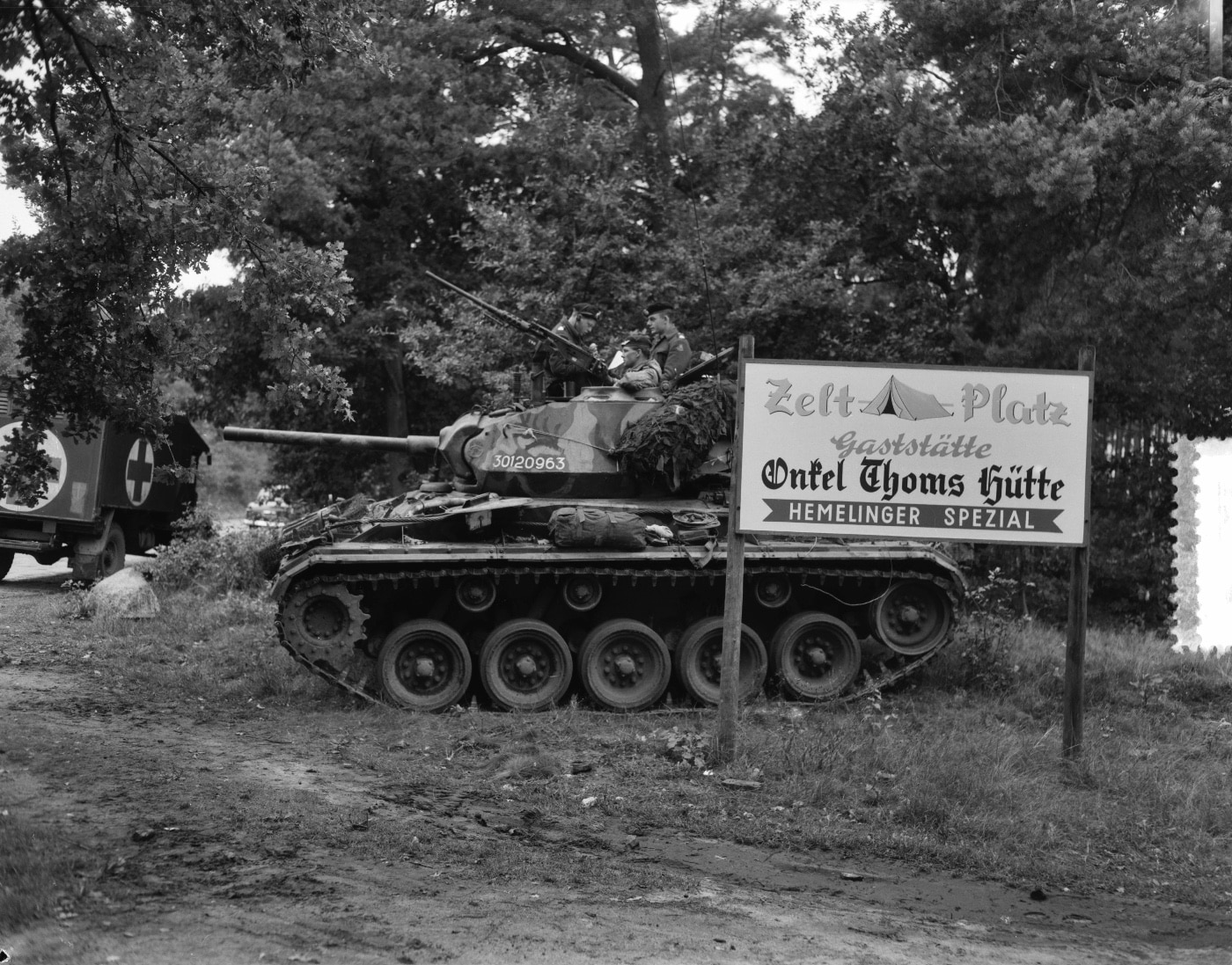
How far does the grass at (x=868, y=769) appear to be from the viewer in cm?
676

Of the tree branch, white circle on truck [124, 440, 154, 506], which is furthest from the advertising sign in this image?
the tree branch

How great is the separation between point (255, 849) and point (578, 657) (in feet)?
16.9

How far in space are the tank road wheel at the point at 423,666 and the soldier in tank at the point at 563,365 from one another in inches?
111

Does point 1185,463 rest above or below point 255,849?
above

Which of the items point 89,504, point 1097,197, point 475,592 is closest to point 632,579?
point 475,592

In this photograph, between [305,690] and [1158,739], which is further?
[305,690]

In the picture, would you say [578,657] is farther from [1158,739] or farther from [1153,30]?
[1153,30]

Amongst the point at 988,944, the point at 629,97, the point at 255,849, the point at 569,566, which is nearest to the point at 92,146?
the point at 569,566

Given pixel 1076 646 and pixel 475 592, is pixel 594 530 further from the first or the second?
pixel 1076 646

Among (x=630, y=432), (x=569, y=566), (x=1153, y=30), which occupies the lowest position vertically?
(x=569, y=566)

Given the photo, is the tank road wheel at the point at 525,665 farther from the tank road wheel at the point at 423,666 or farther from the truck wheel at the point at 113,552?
the truck wheel at the point at 113,552

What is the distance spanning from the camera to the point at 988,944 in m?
5.46

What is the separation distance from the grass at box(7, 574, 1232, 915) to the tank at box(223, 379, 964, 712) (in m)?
Answer: 0.49

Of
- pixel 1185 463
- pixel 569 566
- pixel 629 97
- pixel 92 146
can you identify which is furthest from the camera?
pixel 629 97
